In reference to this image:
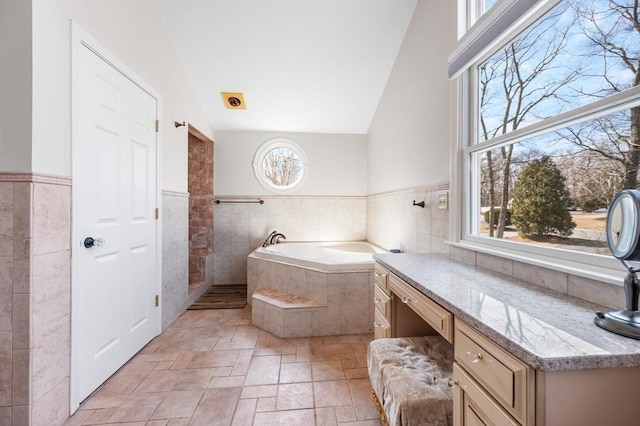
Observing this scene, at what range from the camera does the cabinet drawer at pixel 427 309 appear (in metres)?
0.97

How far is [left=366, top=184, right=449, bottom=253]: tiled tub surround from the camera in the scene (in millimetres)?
1959

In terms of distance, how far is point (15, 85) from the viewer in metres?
1.22

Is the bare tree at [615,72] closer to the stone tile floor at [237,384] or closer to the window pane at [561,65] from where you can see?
the window pane at [561,65]

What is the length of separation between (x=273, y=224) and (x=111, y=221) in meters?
2.23

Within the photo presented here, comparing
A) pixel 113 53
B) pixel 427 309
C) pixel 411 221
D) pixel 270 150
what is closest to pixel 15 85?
pixel 113 53

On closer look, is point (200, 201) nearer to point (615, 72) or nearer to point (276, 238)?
point (276, 238)

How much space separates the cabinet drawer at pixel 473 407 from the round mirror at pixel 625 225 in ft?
1.69

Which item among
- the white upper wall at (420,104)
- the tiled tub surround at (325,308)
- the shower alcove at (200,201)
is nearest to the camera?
the white upper wall at (420,104)

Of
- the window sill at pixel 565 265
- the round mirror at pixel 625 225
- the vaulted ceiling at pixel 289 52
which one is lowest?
the window sill at pixel 565 265

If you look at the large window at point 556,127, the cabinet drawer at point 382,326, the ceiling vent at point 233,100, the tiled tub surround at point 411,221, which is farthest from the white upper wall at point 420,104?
the ceiling vent at point 233,100

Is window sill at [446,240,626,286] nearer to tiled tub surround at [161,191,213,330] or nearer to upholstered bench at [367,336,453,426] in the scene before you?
upholstered bench at [367,336,453,426]

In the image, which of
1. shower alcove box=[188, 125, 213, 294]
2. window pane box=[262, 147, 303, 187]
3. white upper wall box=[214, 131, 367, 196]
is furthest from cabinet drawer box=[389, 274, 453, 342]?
shower alcove box=[188, 125, 213, 294]

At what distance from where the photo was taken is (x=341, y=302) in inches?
93.7

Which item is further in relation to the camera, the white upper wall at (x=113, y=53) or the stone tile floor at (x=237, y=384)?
the stone tile floor at (x=237, y=384)
